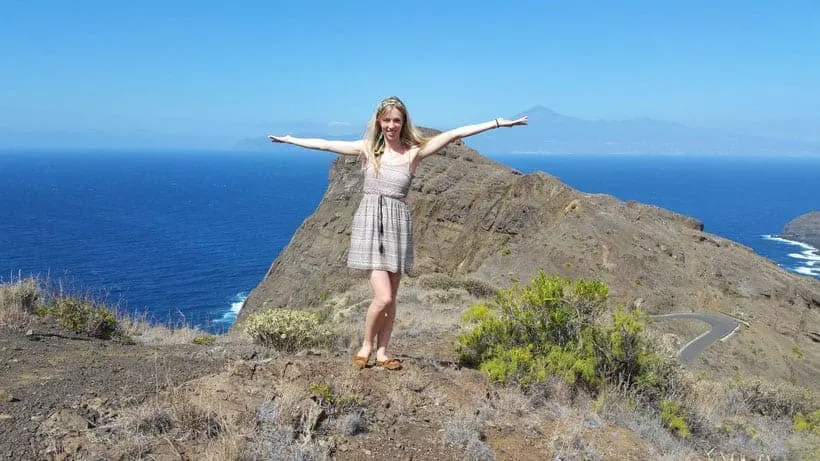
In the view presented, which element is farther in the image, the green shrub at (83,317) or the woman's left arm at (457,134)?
the green shrub at (83,317)

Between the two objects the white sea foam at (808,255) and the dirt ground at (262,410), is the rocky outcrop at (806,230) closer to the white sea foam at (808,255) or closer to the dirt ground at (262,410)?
the white sea foam at (808,255)

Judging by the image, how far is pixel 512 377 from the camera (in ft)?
20.2

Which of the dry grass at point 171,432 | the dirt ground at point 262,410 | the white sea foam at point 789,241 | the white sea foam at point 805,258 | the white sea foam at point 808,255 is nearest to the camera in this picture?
the dry grass at point 171,432

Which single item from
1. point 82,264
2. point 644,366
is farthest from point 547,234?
point 82,264

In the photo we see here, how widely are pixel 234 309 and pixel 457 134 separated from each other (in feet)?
130

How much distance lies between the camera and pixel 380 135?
5637 millimetres

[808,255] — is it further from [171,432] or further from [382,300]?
[171,432]

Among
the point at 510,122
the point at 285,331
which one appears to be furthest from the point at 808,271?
the point at 510,122

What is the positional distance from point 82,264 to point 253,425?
5225cm

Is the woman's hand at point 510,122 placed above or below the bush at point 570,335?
above

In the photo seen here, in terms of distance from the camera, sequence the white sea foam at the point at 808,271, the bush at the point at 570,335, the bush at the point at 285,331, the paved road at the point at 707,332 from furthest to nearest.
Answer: the white sea foam at the point at 808,271, the paved road at the point at 707,332, the bush at the point at 285,331, the bush at the point at 570,335

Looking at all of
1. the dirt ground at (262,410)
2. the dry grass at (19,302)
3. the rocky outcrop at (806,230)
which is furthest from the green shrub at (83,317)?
the rocky outcrop at (806,230)

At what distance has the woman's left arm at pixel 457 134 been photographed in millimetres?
5516

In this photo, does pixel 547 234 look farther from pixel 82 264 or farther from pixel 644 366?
pixel 82 264
